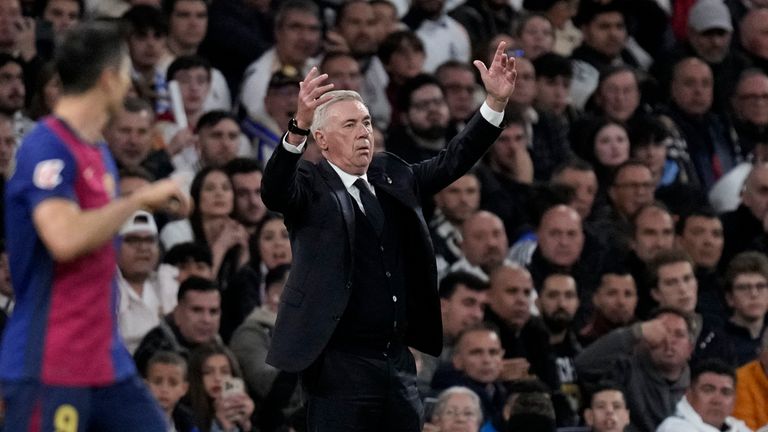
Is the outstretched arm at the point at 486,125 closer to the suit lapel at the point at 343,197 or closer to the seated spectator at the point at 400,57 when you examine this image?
the suit lapel at the point at 343,197

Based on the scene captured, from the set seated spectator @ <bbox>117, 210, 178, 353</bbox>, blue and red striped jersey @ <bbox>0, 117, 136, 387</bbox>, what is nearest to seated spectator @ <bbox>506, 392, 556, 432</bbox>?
seated spectator @ <bbox>117, 210, 178, 353</bbox>

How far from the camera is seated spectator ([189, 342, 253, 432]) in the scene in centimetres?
848

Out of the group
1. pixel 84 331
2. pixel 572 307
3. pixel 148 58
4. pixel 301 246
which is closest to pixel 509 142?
pixel 572 307

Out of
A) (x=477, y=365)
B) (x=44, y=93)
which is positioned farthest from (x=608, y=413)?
(x=44, y=93)

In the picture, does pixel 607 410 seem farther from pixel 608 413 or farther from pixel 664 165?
pixel 664 165

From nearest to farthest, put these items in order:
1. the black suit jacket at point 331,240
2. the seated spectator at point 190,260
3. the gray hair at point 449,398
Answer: the black suit jacket at point 331,240, the gray hair at point 449,398, the seated spectator at point 190,260

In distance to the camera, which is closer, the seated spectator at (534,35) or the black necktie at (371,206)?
the black necktie at (371,206)

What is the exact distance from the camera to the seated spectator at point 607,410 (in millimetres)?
9047

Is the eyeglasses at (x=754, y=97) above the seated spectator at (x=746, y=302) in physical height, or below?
above

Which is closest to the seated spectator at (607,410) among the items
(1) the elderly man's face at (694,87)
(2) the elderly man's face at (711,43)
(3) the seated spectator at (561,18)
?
(1) the elderly man's face at (694,87)

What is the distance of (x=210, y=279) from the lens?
9.02 meters

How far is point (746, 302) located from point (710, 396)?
4.89 ft

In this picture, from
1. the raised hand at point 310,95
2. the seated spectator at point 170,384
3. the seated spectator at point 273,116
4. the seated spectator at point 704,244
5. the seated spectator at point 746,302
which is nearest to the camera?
the raised hand at point 310,95

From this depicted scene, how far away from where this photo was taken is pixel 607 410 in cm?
907
